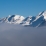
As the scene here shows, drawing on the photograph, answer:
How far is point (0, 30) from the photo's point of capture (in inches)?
5010

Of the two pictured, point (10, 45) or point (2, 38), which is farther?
point (2, 38)

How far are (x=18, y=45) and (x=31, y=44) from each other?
758 centimetres

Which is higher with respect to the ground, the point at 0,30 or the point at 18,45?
the point at 0,30

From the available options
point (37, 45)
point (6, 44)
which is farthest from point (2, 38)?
point (37, 45)

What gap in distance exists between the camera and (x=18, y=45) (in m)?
86.9

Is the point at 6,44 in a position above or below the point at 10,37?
below

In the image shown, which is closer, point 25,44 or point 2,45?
point 2,45

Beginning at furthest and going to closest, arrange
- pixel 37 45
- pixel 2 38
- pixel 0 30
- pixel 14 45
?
pixel 0 30 → pixel 2 38 → pixel 14 45 → pixel 37 45

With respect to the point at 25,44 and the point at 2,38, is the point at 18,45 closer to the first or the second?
the point at 25,44

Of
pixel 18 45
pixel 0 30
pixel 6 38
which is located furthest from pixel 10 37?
pixel 18 45

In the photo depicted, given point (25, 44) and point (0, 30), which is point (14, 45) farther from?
point (0, 30)

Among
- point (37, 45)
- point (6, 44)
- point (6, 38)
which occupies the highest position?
point (6, 38)

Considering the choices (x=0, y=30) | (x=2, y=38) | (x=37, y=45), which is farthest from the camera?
(x=0, y=30)

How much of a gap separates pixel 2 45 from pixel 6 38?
24.0 meters
